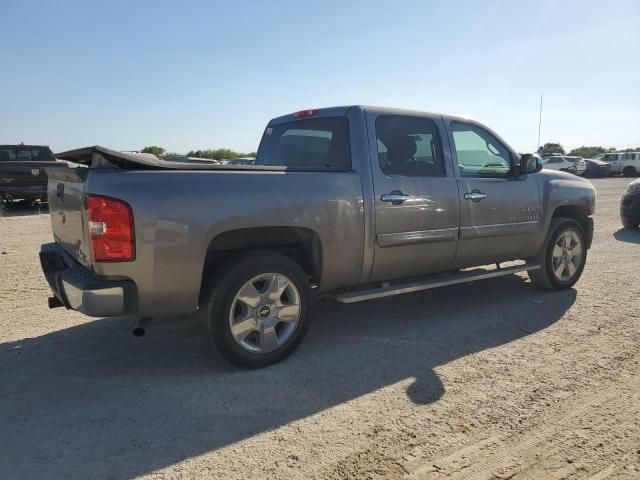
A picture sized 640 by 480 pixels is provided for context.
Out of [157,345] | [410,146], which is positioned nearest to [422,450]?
[157,345]

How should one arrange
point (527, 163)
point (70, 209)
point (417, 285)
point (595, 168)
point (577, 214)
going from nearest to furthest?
point (70, 209), point (417, 285), point (527, 163), point (577, 214), point (595, 168)

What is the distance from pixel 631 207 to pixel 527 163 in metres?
6.80

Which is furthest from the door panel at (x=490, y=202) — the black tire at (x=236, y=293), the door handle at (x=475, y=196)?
the black tire at (x=236, y=293)

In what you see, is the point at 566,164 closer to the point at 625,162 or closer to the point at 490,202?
the point at 625,162

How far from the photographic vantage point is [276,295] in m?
3.56

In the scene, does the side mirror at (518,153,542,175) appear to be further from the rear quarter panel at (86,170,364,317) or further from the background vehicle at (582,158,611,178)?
the background vehicle at (582,158,611,178)

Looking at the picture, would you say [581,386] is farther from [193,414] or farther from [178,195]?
[178,195]

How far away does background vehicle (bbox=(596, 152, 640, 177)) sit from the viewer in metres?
34.8

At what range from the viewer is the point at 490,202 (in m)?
4.77

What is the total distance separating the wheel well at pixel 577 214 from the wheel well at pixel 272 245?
3211 millimetres

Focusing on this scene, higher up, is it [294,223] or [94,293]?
[294,223]

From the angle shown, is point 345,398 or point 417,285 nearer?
→ point 345,398

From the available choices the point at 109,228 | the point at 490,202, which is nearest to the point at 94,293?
the point at 109,228

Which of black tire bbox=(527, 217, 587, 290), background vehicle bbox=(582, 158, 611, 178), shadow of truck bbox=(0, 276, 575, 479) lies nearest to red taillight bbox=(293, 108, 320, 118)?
shadow of truck bbox=(0, 276, 575, 479)
